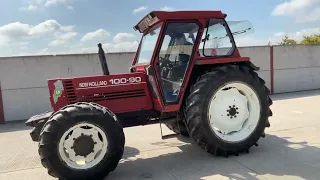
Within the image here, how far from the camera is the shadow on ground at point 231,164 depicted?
13.1ft

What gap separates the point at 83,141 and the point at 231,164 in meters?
2.10

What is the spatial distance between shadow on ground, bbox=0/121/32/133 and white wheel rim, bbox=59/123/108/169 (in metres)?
4.80

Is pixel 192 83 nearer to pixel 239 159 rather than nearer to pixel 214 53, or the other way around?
pixel 214 53

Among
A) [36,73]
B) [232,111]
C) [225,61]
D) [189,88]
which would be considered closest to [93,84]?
[189,88]

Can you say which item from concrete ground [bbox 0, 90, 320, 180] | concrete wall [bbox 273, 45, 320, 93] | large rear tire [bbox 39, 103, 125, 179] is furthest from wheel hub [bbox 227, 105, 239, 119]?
concrete wall [bbox 273, 45, 320, 93]

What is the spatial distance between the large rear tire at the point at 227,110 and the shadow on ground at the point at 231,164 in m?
0.24

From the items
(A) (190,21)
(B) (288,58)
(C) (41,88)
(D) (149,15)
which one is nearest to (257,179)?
(A) (190,21)

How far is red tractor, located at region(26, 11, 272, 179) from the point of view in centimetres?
454

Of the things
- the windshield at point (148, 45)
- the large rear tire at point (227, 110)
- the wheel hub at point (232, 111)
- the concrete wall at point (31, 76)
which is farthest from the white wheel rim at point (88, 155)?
the concrete wall at point (31, 76)

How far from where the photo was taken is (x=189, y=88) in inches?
187

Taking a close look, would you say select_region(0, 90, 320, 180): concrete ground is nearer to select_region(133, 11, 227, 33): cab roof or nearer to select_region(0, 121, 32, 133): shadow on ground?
select_region(0, 121, 32, 133): shadow on ground

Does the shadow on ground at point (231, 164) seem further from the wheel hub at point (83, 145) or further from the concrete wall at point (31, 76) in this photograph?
the concrete wall at point (31, 76)

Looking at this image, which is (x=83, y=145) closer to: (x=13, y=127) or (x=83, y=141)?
(x=83, y=141)

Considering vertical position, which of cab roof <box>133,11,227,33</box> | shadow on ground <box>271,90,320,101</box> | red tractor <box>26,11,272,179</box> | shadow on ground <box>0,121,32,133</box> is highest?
cab roof <box>133,11,227,33</box>
